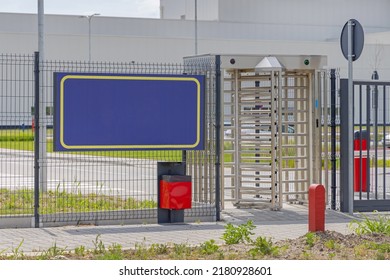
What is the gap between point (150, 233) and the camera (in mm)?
12844

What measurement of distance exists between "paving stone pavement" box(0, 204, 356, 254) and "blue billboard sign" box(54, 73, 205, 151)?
114 cm

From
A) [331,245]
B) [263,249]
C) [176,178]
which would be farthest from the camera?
[176,178]

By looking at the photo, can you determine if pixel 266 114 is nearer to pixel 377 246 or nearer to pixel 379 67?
pixel 377 246

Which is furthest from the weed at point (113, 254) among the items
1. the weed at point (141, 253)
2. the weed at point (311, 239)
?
the weed at point (311, 239)

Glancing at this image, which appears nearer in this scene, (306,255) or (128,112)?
(306,255)

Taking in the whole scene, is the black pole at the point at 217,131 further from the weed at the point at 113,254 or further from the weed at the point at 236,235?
the weed at the point at 113,254

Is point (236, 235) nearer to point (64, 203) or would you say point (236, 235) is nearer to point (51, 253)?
point (51, 253)

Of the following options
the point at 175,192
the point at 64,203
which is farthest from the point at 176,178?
the point at 64,203

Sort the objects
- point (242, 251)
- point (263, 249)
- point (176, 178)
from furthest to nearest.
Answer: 1. point (176, 178)
2. point (242, 251)
3. point (263, 249)

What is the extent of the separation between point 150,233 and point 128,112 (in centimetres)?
184

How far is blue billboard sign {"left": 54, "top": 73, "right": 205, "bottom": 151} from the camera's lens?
1339 centimetres

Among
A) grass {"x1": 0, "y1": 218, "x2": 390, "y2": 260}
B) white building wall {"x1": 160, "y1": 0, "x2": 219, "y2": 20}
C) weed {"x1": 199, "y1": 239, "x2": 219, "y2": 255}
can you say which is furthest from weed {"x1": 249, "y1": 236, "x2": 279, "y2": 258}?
white building wall {"x1": 160, "y1": 0, "x2": 219, "y2": 20}

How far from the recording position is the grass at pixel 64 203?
47.1ft

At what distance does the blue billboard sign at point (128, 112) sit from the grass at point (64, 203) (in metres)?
1.21
